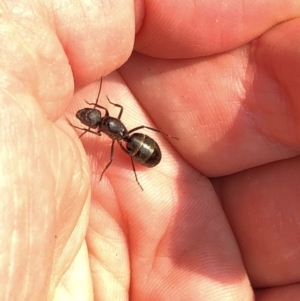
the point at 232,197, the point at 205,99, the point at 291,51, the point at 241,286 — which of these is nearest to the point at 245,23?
the point at 291,51

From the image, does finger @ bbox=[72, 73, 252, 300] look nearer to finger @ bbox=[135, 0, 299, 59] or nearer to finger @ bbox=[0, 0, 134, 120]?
finger @ bbox=[135, 0, 299, 59]

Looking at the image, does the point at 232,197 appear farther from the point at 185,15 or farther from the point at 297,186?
the point at 185,15

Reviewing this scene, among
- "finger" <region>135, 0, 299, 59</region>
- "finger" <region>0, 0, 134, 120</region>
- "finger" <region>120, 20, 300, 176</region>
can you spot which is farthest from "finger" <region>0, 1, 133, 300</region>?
"finger" <region>120, 20, 300, 176</region>

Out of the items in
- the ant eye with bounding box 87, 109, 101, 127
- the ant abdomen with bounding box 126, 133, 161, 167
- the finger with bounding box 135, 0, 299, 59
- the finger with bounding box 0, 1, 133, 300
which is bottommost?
the ant abdomen with bounding box 126, 133, 161, 167

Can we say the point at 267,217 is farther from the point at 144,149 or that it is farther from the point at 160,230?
the point at 144,149

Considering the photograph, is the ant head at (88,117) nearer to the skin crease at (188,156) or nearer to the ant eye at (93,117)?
the ant eye at (93,117)

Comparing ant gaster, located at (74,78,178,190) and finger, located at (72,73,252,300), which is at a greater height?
ant gaster, located at (74,78,178,190)

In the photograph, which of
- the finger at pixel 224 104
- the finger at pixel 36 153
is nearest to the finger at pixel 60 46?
the finger at pixel 36 153

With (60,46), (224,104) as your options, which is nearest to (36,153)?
(60,46)

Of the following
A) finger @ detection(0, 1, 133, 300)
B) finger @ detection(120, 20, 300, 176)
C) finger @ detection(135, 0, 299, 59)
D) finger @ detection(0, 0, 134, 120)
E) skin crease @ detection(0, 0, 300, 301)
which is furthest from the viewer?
finger @ detection(120, 20, 300, 176)
